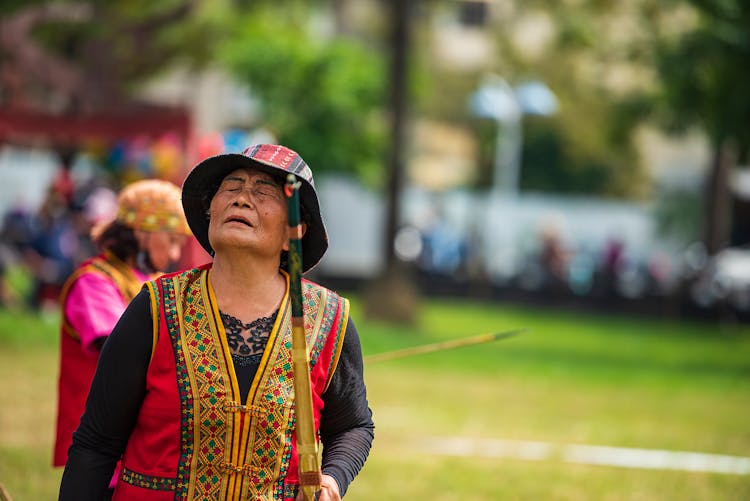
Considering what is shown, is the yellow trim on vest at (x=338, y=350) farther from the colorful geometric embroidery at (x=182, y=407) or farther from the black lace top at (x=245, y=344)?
the colorful geometric embroidery at (x=182, y=407)

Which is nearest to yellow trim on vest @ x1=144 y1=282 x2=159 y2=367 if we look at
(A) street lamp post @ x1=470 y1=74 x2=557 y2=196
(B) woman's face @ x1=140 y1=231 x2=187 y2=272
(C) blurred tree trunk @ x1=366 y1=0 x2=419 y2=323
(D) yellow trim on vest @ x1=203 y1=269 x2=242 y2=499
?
(D) yellow trim on vest @ x1=203 y1=269 x2=242 y2=499

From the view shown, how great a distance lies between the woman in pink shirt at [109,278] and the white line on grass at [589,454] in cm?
566

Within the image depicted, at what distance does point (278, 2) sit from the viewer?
30.2 meters

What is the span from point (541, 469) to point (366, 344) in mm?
8190

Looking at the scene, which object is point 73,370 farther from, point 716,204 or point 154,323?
point 716,204

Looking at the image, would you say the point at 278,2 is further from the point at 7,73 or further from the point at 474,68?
the point at 474,68

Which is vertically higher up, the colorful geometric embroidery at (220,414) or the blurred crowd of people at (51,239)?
the colorful geometric embroidery at (220,414)

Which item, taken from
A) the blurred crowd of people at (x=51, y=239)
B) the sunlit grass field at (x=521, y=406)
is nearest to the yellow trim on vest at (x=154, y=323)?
the sunlit grass field at (x=521, y=406)

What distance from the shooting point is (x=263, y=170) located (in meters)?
3.40

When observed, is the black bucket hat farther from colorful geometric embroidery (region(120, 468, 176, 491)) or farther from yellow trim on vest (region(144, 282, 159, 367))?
colorful geometric embroidery (region(120, 468, 176, 491))

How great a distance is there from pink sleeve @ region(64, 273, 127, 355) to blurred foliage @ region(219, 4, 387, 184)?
92.5 feet

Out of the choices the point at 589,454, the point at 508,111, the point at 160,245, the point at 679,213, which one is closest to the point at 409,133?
the point at 508,111

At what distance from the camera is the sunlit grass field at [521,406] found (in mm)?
9023

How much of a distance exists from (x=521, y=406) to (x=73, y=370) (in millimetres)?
9229
